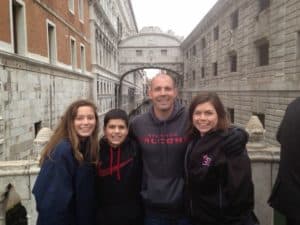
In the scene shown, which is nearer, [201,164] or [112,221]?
[201,164]

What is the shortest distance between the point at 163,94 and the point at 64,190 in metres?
1.08

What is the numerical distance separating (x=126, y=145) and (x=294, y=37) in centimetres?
1010

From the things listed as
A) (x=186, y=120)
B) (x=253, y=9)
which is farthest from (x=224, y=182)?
(x=253, y=9)

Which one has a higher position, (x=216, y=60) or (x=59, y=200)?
(x=216, y=60)

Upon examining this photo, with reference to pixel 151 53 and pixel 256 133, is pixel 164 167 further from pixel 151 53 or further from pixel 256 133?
pixel 151 53

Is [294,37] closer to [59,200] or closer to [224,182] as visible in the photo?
[224,182]

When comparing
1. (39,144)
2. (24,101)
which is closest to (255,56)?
(24,101)

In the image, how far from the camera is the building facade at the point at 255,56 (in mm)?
10867

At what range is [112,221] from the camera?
235 centimetres

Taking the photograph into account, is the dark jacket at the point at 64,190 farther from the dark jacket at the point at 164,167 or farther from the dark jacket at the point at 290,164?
the dark jacket at the point at 290,164

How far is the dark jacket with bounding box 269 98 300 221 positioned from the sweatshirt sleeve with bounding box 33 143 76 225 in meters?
1.52

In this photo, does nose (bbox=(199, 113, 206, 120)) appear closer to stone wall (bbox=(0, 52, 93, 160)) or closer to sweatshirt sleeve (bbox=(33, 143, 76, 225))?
sweatshirt sleeve (bbox=(33, 143, 76, 225))

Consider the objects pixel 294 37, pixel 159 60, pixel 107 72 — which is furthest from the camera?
pixel 159 60

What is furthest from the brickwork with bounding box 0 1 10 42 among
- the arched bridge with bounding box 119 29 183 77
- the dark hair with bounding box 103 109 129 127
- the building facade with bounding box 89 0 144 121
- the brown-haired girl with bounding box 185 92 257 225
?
the arched bridge with bounding box 119 29 183 77
